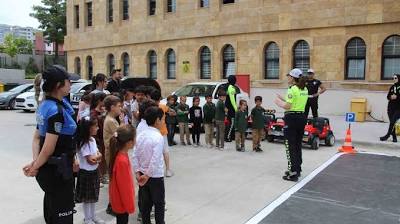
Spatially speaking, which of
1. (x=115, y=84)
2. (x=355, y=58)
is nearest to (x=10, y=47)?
(x=355, y=58)

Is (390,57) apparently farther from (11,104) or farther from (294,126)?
(11,104)

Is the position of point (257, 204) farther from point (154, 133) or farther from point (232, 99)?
point (232, 99)

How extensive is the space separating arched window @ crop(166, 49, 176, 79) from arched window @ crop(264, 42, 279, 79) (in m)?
6.95

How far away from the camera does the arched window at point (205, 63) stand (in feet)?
81.4

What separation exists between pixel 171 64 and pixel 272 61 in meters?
7.64

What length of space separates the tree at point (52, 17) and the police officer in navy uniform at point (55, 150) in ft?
174

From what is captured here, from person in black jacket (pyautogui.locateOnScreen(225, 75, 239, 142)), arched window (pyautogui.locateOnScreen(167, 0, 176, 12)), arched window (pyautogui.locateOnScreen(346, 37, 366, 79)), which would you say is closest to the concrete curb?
person in black jacket (pyautogui.locateOnScreen(225, 75, 239, 142))

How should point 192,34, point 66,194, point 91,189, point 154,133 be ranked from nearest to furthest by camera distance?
point 66,194
point 154,133
point 91,189
point 192,34

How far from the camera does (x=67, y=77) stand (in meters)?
4.11

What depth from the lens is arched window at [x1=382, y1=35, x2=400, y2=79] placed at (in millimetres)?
18047

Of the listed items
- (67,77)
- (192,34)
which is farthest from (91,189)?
(192,34)

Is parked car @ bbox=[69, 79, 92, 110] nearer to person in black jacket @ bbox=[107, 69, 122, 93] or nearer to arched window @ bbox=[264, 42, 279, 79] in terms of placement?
person in black jacket @ bbox=[107, 69, 122, 93]

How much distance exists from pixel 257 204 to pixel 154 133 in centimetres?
226

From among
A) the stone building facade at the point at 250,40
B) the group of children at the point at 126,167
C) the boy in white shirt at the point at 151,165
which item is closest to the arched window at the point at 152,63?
the stone building facade at the point at 250,40
